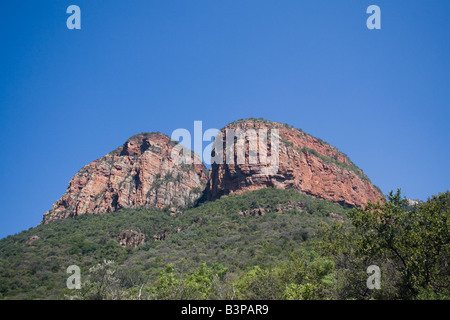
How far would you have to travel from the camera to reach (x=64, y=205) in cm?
9706

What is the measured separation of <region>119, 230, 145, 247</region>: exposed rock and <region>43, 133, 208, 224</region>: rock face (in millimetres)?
22777

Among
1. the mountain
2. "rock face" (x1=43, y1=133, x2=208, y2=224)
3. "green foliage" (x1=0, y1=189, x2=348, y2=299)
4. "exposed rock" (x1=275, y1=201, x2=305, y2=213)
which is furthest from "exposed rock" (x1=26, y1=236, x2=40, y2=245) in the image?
"exposed rock" (x1=275, y1=201, x2=305, y2=213)

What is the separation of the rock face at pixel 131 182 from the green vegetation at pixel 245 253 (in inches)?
248

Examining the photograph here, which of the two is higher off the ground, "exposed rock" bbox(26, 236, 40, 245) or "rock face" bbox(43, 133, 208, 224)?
"rock face" bbox(43, 133, 208, 224)

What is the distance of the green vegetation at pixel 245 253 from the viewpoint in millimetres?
17672

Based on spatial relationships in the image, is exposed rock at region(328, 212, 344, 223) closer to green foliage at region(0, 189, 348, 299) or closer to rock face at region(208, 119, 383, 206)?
green foliage at region(0, 189, 348, 299)

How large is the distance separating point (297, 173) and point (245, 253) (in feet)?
132

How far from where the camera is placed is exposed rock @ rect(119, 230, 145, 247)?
7069 cm

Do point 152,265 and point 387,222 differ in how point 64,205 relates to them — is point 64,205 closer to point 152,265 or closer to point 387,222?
point 152,265

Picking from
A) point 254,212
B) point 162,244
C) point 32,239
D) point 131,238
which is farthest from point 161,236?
point 32,239

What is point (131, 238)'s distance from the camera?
2830 inches

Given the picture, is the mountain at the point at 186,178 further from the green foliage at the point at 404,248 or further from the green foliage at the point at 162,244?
the green foliage at the point at 404,248
